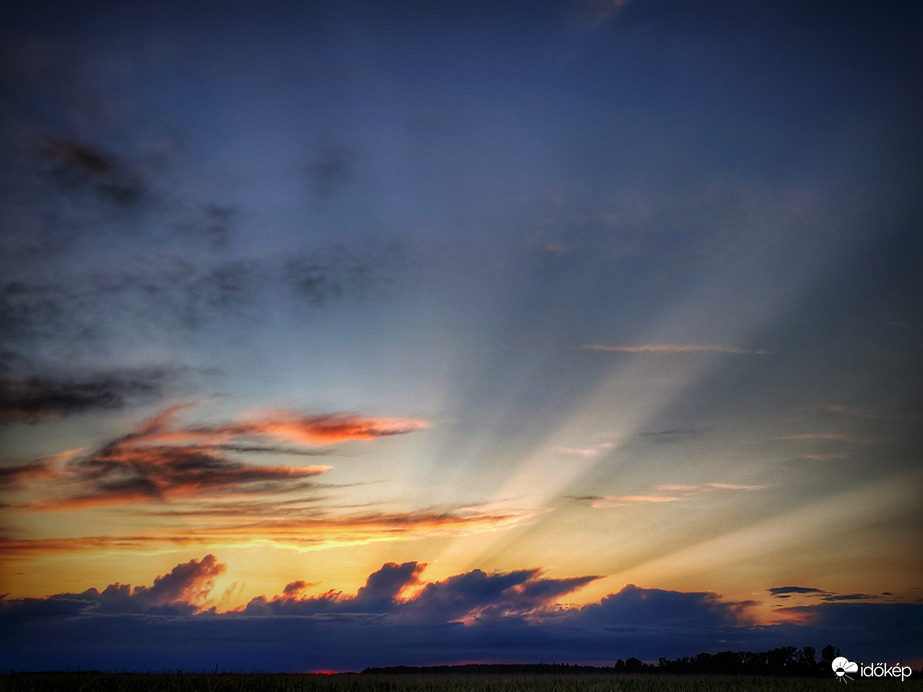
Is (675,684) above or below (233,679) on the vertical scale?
below

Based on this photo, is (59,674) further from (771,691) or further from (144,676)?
(771,691)

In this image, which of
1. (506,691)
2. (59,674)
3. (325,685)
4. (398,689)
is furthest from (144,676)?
(506,691)

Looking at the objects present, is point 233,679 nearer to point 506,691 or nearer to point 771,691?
point 506,691

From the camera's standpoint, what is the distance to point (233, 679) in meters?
28.9

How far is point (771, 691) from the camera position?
30406 millimetres

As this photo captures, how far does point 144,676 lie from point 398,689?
11.6 meters

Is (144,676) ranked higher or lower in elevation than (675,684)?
higher

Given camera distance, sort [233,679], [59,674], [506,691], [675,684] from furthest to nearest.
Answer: [675,684] < [506,691] < [233,679] < [59,674]

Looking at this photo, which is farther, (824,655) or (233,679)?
(824,655)

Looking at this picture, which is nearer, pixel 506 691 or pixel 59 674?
pixel 59 674

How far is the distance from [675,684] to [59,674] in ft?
98.9

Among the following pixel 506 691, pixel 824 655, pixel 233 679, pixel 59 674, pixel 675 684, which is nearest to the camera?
pixel 59 674

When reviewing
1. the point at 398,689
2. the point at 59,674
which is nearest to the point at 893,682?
the point at 398,689

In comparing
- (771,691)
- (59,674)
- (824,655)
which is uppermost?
(59,674)
